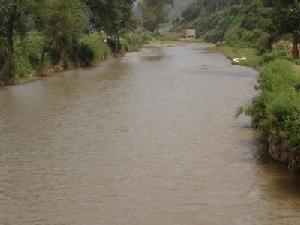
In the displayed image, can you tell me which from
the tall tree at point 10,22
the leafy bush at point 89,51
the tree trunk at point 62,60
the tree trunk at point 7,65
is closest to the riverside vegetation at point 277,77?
the leafy bush at point 89,51

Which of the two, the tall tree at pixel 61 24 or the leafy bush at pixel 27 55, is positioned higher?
the tall tree at pixel 61 24

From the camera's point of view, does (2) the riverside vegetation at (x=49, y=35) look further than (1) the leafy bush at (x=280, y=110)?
Yes

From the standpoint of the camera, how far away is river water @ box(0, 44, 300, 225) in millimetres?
13664

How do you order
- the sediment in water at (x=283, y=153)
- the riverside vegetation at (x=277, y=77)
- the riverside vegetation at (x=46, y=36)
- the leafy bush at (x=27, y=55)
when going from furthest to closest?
the leafy bush at (x=27, y=55) < the riverside vegetation at (x=46, y=36) < the riverside vegetation at (x=277, y=77) < the sediment in water at (x=283, y=153)

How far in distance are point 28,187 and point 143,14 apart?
5730 inches

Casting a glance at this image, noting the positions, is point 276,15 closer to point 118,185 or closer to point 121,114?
point 121,114

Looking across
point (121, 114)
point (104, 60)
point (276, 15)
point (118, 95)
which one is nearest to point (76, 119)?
point (121, 114)

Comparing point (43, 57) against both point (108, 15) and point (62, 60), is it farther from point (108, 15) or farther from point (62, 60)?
point (108, 15)

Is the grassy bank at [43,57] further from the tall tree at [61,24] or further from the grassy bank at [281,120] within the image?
the grassy bank at [281,120]

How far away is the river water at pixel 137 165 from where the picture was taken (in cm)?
1366

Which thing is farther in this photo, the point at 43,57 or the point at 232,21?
the point at 232,21

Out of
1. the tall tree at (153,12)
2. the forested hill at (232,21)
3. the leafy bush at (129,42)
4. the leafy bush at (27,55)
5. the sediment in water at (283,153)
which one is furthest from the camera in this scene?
the tall tree at (153,12)

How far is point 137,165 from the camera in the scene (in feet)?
59.2

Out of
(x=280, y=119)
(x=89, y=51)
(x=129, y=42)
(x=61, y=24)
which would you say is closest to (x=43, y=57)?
(x=61, y=24)
